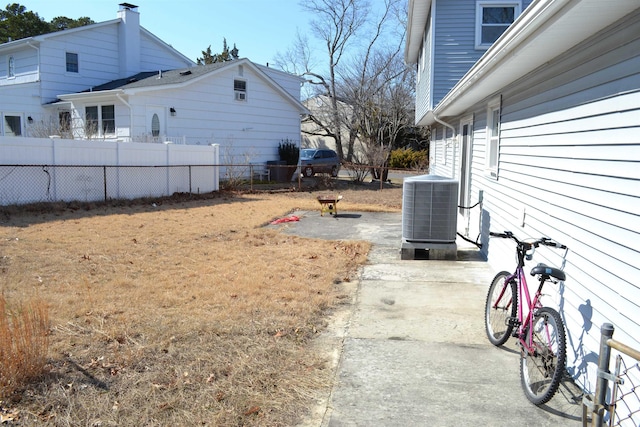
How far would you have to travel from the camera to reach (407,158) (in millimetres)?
→ 33406

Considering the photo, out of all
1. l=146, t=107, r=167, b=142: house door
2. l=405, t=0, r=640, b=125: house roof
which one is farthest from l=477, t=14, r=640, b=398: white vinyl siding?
l=146, t=107, r=167, b=142: house door

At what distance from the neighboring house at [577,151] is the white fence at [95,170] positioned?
37.1 ft

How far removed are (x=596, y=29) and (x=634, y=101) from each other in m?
0.85

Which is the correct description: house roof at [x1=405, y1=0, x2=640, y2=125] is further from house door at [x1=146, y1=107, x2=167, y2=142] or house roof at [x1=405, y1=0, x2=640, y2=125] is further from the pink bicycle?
house door at [x1=146, y1=107, x2=167, y2=142]

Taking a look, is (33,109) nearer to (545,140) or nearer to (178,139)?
(178,139)

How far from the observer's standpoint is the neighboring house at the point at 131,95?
2009 cm

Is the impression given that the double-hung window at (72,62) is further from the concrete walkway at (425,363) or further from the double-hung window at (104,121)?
the concrete walkway at (425,363)

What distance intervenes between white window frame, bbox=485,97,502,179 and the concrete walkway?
1742 mm

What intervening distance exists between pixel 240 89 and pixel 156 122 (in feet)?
15.8

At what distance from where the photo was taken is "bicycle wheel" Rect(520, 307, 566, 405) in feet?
11.0

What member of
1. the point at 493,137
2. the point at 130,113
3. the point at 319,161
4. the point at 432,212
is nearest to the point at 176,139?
the point at 130,113

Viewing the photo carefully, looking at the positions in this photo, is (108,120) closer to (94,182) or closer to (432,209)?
(94,182)

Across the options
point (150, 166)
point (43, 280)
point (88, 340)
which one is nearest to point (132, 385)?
point (88, 340)

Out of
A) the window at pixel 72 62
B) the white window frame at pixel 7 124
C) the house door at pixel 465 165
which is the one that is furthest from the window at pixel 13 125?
the house door at pixel 465 165
